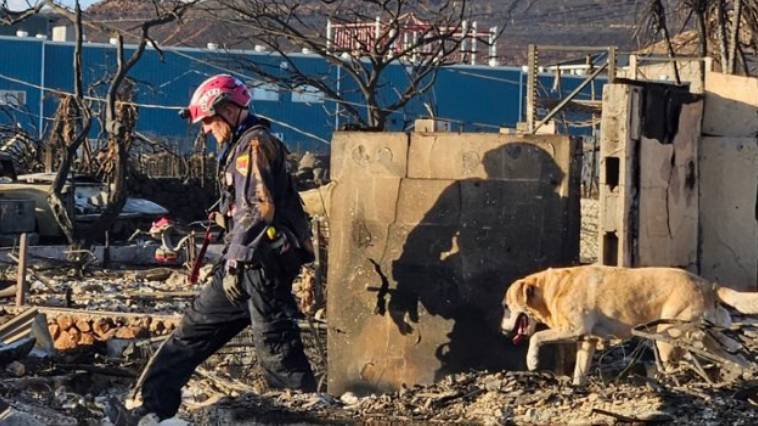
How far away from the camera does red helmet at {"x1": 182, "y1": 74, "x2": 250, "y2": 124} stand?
723 cm

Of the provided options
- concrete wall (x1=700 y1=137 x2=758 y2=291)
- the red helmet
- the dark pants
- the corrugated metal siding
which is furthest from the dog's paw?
the corrugated metal siding

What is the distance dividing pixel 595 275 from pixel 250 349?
245 cm

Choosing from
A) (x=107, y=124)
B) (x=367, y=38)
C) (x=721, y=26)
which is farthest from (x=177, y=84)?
(x=721, y=26)

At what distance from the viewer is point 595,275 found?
7.93 meters

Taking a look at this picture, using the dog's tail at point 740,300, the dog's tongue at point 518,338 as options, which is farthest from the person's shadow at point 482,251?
the dog's tail at point 740,300

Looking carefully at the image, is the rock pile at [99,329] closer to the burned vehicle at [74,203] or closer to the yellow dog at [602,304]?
the yellow dog at [602,304]

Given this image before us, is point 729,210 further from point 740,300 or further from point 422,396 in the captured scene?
point 422,396

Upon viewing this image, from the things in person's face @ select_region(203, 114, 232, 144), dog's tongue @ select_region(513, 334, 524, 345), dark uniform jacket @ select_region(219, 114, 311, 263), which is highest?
person's face @ select_region(203, 114, 232, 144)

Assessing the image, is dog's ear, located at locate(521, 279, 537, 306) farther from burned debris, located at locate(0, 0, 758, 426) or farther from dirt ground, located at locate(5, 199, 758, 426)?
dirt ground, located at locate(5, 199, 758, 426)

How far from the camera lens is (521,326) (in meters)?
7.94

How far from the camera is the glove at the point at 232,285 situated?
23.3 ft

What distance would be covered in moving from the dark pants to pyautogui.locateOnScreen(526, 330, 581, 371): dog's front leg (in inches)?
51.8

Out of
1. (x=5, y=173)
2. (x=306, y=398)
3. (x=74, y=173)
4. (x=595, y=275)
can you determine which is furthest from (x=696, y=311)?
(x=74, y=173)

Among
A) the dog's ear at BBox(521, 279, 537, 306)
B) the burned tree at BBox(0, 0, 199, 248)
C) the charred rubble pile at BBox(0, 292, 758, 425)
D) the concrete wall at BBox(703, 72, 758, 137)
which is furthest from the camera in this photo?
the burned tree at BBox(0, 0, 199, 248)
